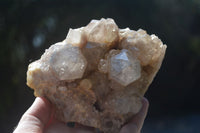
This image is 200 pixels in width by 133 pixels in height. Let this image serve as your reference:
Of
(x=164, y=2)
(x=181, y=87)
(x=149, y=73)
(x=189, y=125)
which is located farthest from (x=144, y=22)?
(x=149, y=73)

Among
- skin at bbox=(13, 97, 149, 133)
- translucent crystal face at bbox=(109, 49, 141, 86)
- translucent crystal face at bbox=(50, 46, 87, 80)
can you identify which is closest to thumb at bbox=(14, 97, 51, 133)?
skin at bbox=(13, 97, 149, 133)

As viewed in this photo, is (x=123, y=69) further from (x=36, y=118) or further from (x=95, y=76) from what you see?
(x=36, y=118)

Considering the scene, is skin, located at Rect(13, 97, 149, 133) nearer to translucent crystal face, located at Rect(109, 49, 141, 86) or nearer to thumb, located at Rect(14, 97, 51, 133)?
thumb, located at Rect(14, 97, 51, 133)

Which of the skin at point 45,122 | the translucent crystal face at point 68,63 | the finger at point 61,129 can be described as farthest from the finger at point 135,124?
the translucent crystal face at point 68,63

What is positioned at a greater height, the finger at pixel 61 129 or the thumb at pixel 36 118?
the thumb at pixel 36 118

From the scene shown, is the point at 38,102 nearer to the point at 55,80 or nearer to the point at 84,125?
the point at 55,80

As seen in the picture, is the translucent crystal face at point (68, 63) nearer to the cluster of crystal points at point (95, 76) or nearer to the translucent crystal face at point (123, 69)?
the cluster of crystal points at point (95, 76)

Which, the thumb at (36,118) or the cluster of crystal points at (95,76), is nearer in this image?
the thumb at (36,118)
